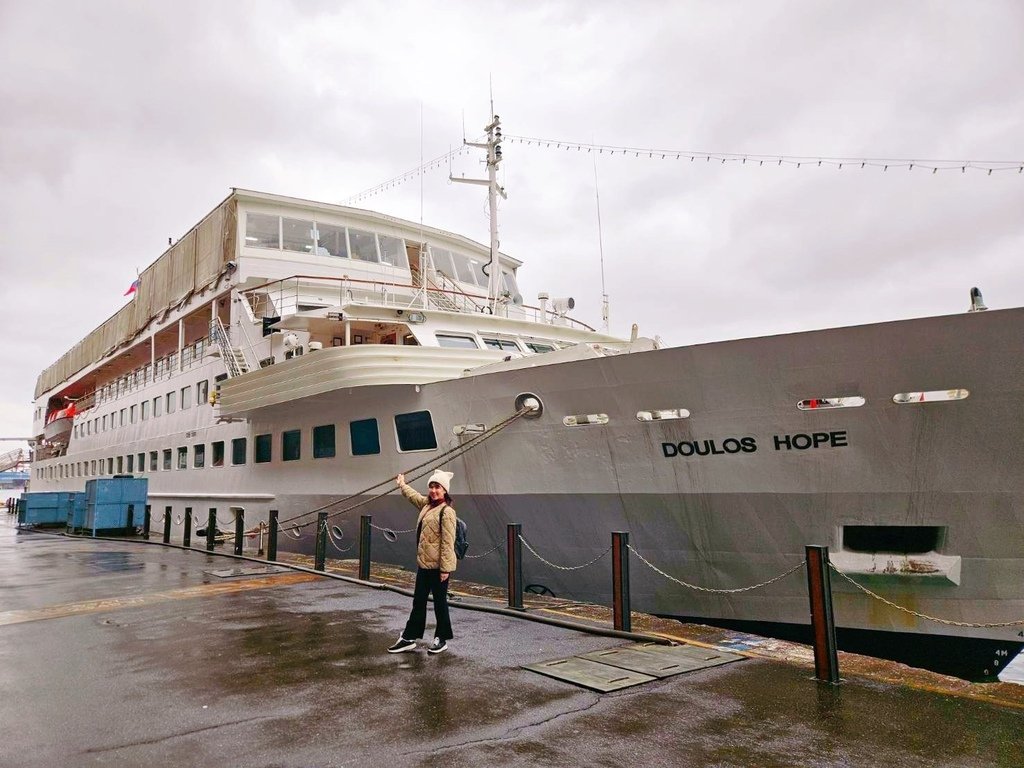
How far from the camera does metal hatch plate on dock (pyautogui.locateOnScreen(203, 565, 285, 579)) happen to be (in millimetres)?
11008

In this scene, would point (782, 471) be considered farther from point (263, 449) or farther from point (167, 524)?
point (167, 524)

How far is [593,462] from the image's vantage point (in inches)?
341

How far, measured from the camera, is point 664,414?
816 cm

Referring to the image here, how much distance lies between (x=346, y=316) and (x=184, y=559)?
631cm

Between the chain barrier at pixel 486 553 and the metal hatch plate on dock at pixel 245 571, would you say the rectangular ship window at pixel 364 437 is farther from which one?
the chain barrier at pixel 486 553

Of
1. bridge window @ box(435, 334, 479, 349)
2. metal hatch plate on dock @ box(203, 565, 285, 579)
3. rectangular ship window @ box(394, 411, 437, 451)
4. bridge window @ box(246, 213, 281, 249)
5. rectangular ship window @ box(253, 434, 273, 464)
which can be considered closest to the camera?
rectangular ship window @ box(394, 411, 437, 451)

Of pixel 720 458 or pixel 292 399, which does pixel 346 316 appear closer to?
pixel 292 399

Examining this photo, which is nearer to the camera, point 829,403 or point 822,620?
point 822,620

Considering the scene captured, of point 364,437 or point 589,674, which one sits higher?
point 364,437

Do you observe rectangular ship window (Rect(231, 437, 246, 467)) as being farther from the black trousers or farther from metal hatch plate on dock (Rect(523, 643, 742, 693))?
metal hatch plate on dock (Rect(523, 643, 742, 693))

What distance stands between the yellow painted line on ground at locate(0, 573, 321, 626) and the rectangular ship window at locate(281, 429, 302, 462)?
3834mm

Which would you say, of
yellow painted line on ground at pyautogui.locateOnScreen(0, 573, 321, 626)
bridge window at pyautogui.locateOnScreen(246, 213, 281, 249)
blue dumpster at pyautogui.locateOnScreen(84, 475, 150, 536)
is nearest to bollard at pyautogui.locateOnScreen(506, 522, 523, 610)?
yellow painted line on ground at pyautogui.locateOnScreen(0, 573, 321, 626)

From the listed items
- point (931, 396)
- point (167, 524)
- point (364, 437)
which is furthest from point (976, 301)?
point (167, 524)

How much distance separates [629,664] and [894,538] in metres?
3.53
